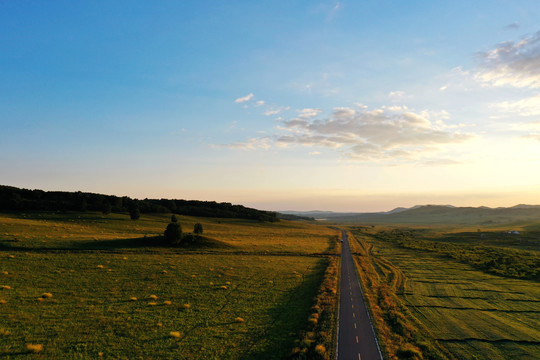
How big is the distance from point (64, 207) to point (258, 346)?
12828 centimetres

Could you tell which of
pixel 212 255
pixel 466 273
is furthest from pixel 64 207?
pixel 466 273

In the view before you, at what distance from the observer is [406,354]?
27.0 metres

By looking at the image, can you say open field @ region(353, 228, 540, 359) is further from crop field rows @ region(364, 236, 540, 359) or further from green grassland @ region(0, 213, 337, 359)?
green grassland @ region(0, 213, 337, 359)

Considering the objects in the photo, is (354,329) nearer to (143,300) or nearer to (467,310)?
(467,310)

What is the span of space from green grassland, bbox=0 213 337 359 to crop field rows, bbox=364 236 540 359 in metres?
16.7

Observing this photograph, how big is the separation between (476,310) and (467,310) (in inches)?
53.4

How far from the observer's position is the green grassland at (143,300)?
25031 millimetres

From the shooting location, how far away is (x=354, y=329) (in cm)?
3184

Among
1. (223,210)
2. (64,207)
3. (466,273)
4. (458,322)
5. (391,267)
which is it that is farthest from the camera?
(223,210)

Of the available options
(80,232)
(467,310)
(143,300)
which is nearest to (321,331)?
(143,300)

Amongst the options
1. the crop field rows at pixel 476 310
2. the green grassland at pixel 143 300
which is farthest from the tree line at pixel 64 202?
the crop field rows at pixel 476 310

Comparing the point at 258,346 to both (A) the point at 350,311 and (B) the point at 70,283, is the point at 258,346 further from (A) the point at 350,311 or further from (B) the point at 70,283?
(B) the point at 70,283

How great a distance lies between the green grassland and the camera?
985 inches

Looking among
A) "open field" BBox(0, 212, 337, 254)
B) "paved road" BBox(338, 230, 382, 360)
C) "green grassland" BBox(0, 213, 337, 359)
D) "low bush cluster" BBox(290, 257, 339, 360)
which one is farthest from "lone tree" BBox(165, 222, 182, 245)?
"paved road" BBox(338, 230, 382, 360)
